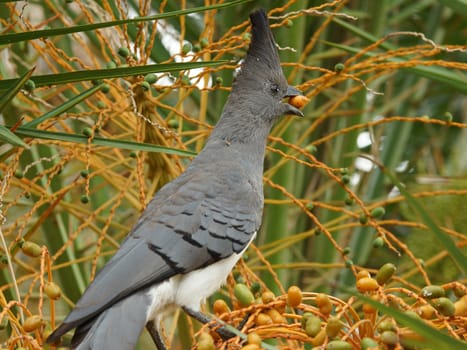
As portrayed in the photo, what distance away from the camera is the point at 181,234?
2.65 metres

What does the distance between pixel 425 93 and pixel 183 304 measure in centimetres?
203

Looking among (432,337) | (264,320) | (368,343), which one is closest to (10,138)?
(264,320)

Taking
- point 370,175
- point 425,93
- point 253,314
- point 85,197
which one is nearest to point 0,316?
point 253,314

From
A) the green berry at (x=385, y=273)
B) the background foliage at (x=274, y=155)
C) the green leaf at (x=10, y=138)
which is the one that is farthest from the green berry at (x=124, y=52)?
the green berry at (x=385, y=273)

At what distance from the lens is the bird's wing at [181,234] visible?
2.41 m

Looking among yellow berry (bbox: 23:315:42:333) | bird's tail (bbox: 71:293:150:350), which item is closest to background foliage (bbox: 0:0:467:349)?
yellow berry (bbox: 23:315:42:333)

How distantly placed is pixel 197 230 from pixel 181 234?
0.06 meters

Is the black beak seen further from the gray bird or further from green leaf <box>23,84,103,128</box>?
green leaf <box>23,84,103,128</box>

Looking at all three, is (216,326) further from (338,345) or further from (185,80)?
(185,80)

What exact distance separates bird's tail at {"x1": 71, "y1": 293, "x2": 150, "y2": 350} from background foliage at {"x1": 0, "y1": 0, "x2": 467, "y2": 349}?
0.11 metres

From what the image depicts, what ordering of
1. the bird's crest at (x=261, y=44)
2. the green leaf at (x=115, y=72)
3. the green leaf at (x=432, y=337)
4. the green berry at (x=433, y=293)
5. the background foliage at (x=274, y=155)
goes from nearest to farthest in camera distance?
the green leaf at (x=432, y=337), the green berry at (x=433, y=293), the background foliage at (x=274, y=155), the green leaf at (x=115, y=72), the bird's crest at (x=261, y=44)

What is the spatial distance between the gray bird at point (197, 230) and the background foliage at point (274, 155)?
0.08m

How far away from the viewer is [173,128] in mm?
2994

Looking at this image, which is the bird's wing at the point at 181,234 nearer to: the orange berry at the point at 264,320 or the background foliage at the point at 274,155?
the background foliage at the point at 274,155
